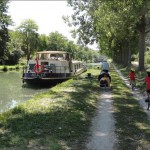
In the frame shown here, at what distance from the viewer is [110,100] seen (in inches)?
644

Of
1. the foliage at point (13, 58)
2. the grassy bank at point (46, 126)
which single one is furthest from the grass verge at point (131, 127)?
the foliage at point (13, 58)

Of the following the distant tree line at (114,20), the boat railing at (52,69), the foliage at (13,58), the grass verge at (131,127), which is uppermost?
the distant tree line at (114,20)

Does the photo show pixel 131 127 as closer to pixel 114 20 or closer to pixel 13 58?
pixel 114 20

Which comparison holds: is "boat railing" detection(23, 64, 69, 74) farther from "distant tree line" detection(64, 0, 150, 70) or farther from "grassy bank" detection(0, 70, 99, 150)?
"grassy bank" detection(0, 70, 99, 150)

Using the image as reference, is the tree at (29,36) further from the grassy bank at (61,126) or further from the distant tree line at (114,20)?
the grassy bank at (61,126)

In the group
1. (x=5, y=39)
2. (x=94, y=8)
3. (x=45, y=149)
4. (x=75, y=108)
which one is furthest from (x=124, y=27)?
(x=5, y=39)

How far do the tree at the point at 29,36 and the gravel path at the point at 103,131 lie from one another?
10998cm

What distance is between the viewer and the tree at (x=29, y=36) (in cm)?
12244

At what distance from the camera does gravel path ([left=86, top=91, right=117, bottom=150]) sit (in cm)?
816

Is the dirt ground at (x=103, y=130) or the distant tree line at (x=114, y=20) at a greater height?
the distant tree line at (x=114, y=20)

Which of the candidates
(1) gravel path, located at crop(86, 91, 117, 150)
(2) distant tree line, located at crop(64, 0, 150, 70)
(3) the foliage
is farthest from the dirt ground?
(3) the foliage

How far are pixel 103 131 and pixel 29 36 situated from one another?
11532 cm

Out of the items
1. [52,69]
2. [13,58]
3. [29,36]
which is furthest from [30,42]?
[52,69]

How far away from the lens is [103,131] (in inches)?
377
